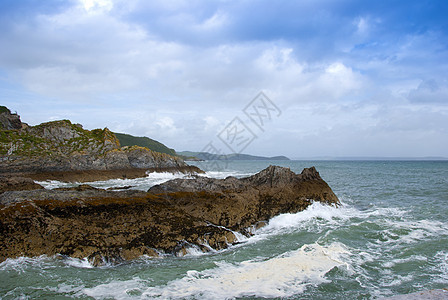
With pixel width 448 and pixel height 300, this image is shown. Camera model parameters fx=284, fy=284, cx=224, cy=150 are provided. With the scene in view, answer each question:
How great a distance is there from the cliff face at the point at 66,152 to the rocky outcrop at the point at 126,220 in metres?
31.6

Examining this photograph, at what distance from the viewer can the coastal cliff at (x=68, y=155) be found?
122 ft

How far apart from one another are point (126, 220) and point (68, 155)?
3781cm

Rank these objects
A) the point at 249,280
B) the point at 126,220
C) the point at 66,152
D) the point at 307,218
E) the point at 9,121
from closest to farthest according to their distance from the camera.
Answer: the point at 249,280 < the point at 126,220 < the point at 307,218 < the point at 66,152 < the point at 9,121

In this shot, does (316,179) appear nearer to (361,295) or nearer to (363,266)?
(363,266)

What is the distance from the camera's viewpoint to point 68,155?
138 ft

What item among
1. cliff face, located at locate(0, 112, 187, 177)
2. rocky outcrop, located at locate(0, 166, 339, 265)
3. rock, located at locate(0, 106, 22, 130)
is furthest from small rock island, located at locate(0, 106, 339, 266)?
rock, located at locate(0, 106, 22, 130)

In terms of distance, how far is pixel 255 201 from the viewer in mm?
13742

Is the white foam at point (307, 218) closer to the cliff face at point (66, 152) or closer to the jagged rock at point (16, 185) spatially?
the jagged rock at point (16, 185)

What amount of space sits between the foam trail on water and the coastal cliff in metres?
33.4

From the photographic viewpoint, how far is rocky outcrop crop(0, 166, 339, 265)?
8.48 meters

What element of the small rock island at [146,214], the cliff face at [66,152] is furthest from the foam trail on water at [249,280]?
the cliff face at [66,152]

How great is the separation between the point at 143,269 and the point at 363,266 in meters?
6.38

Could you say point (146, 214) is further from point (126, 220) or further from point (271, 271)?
point (271, 271)

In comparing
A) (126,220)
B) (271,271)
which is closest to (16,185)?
(126,220)
